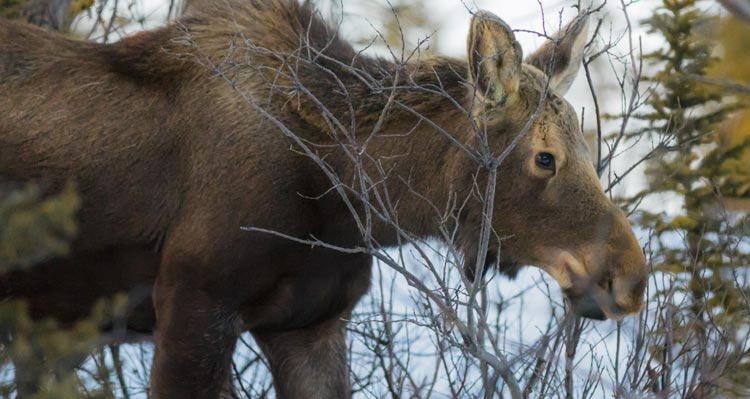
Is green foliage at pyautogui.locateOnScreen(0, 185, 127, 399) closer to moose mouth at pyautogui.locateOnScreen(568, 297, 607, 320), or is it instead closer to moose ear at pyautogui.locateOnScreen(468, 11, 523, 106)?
moose ear at pyautogui.locateOnScreen(468, 11, 523, 106)

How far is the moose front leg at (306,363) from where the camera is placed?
6.95m

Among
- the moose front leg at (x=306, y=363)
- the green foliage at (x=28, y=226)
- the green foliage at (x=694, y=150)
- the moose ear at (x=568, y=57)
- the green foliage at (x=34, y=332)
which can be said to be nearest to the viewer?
the green foliage at (x=34, y=332)

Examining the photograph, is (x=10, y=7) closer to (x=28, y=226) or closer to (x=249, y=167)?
(x=249, y=167)

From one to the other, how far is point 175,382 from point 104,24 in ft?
12.4

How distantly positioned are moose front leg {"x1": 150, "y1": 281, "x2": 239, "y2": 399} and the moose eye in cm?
174

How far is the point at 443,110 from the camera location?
21.5ft

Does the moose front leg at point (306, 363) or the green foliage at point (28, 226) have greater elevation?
the moose front leg at point (306, 363)

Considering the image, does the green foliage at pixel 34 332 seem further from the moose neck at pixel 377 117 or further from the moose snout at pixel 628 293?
the moose snout at pixel 628 293

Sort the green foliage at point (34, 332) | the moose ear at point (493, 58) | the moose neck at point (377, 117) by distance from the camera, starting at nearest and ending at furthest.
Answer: the green foliage at point (34, 332) < the moose ear at point (493, 58) < the moose neck at point (377, 117)

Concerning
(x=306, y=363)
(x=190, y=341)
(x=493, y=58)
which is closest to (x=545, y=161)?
(x=493, y=58)

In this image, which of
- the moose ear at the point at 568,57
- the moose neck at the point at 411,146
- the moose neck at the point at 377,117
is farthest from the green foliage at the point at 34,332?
the moose ear at the point at 568,57

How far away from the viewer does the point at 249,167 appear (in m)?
6.28

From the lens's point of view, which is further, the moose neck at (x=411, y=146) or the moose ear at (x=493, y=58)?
the moose neck at (x=411, y=146)

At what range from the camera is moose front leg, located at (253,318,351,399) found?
22.8 feet
